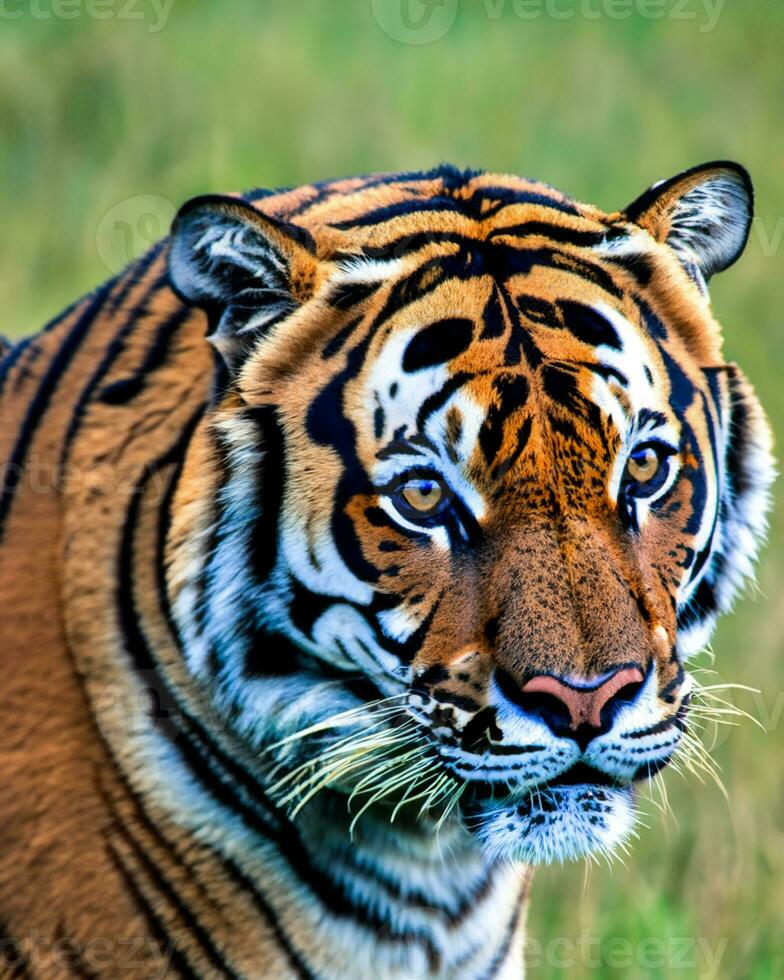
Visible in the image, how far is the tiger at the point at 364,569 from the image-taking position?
81.4 inches

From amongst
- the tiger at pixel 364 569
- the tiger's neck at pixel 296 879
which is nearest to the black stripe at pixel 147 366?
the tiger at pixel 364 569

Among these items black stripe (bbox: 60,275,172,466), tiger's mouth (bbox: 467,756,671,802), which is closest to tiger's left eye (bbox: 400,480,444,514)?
tiger's mouth (bbox: 467,756,671,802)

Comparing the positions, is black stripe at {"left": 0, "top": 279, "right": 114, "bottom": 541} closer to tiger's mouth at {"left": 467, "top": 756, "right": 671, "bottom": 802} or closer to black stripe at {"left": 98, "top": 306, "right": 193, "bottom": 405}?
black stripe at {"left": 98, "top": 306, "right": 193, "bottom": 405}

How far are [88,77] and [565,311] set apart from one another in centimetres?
487

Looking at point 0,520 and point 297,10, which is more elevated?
point 297,10

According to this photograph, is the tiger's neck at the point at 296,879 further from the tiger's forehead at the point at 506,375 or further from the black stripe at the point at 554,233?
the black stripe at the point at 554,233

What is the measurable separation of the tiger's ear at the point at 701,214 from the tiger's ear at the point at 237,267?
55cm

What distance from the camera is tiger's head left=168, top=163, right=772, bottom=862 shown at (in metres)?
2.04

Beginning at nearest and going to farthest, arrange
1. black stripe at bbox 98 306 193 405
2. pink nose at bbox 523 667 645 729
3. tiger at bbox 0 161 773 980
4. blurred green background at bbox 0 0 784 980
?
1. pink nose at bbox 523 667 645 729
2. tiger at bbox 0 161 773 980
3. black stripe at bbox 98 306 193 405
4. blurred green background at bbox 0 0 784 980

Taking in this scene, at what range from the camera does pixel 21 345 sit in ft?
9.12

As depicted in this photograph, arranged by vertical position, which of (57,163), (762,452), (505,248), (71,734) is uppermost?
(57,163)

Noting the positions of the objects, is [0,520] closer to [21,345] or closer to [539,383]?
[21,345]

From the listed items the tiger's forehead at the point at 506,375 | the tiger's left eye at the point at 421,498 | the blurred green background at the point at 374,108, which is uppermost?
the blurred green background at the point at 374,108

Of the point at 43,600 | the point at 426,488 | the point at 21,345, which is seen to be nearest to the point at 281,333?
the point at 426,488
